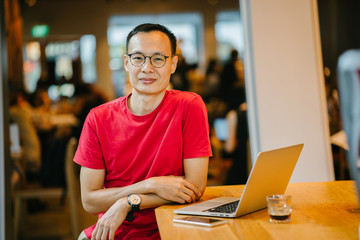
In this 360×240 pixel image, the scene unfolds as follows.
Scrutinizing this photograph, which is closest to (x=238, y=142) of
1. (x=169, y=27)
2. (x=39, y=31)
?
(x=169, y=27)

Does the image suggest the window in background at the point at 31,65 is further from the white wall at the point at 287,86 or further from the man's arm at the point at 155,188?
the man's arm at the point at 155,188

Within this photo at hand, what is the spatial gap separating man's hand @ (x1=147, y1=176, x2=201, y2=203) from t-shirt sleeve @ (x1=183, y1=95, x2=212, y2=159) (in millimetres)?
156

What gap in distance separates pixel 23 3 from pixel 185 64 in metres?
3.27

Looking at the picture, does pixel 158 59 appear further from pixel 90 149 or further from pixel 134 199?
pixel 134 199

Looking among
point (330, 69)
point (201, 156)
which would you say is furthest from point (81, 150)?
point (330, 69)

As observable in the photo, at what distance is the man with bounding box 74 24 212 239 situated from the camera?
5.46 ft

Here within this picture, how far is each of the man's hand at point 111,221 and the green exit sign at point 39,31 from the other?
7.44 meters

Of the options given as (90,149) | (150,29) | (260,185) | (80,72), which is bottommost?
(260,185)

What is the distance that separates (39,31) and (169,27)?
247 cm

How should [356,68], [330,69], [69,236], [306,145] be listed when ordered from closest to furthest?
[356,68]
[306,145]
[330,69]
[69,236]

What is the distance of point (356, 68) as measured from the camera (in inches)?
31.9

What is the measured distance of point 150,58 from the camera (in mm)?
1763

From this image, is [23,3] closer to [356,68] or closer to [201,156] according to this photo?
[201,156]

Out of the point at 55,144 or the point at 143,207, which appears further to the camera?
the point at 55,144
